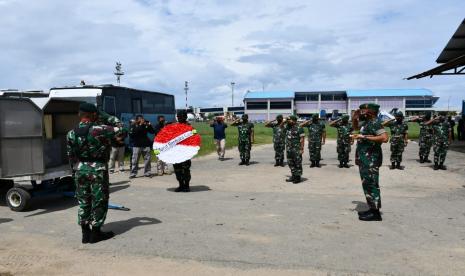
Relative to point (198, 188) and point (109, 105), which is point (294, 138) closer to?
Result: point (198, 188)

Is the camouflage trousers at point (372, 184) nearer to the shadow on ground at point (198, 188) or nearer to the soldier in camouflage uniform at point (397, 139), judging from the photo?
the shadow on ground at point (198, 188)

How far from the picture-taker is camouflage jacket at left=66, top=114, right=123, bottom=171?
18.4 ft

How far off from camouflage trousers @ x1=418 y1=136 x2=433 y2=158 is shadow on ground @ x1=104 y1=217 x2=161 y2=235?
434 inches

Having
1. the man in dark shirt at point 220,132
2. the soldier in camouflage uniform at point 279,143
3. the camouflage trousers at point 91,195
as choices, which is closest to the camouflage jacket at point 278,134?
the soldier in camouflage uniform at point 279,143

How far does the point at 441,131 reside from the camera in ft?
41.9

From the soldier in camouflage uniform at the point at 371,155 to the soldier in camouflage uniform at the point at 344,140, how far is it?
667cm

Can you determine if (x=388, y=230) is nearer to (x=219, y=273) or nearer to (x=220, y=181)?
(x=219, y=273)

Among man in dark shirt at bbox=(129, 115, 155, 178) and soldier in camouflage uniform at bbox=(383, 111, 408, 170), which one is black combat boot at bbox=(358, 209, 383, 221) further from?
man in dark shirt at bbox=(129, 115, 155, 178)

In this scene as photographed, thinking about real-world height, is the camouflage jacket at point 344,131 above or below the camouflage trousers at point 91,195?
above

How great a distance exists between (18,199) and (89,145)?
327 cm

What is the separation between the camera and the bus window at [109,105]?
17341mm

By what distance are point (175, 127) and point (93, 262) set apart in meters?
5.29

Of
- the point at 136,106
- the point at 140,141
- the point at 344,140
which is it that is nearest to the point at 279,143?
the point at 344,140

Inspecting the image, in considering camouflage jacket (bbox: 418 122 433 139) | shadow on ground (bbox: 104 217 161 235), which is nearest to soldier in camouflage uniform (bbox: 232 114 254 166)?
camouflage jacket (bbox: 418 122 433 139)
